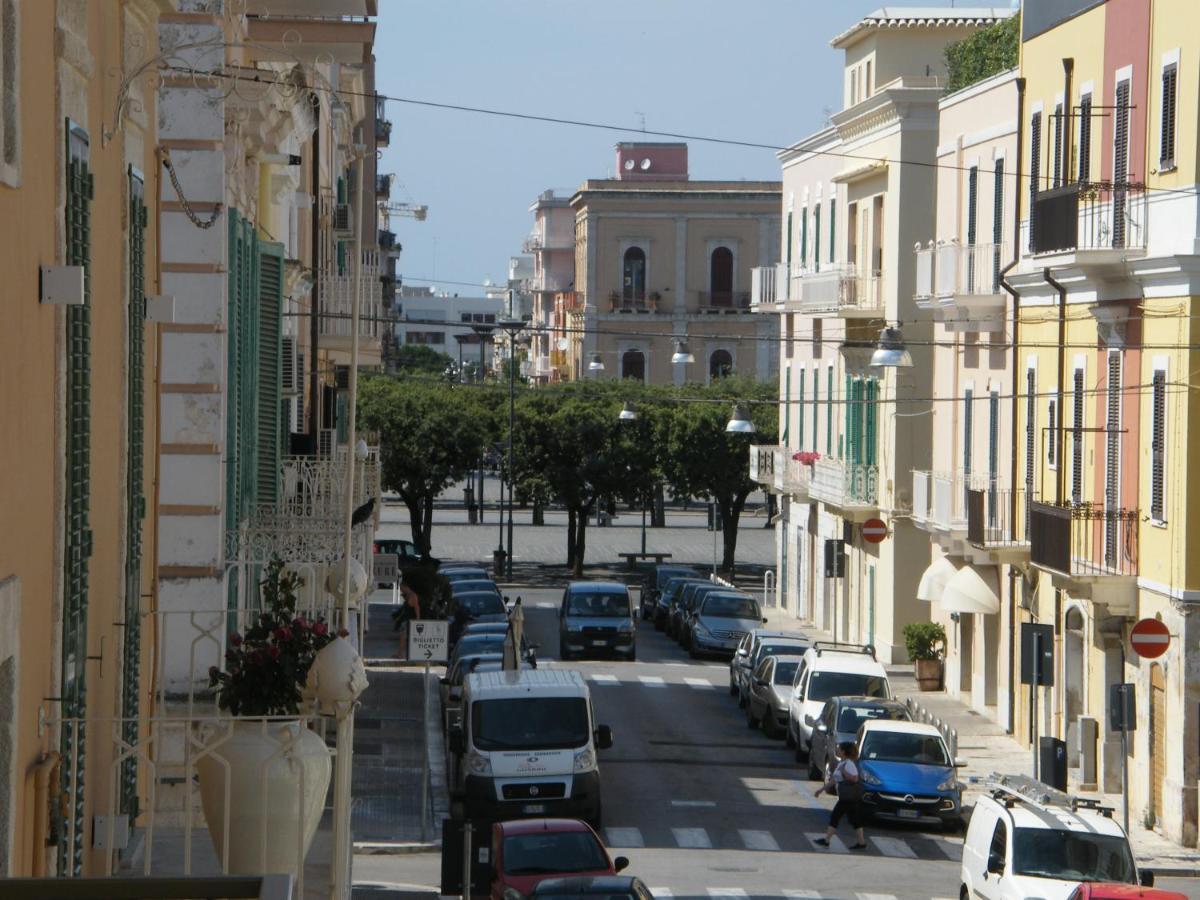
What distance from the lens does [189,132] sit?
16.5 meters

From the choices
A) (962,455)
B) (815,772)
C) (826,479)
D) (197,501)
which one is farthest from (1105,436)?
(826,479)

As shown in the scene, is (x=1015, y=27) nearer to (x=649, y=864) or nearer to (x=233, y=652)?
(x=649, y=864)

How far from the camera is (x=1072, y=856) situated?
1959cm

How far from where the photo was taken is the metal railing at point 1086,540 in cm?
2841

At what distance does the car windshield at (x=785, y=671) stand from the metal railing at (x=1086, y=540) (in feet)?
18.8

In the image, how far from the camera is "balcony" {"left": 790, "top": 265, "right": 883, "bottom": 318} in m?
46.8

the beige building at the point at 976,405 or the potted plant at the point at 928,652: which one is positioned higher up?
the beige building at the point at 976,405

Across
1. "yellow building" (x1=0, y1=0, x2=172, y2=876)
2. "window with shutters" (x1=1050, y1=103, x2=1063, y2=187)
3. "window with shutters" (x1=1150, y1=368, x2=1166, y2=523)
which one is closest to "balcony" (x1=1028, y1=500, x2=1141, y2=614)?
"window with shutters" (x1=1150, y1=368, x2=1166, y2=523)

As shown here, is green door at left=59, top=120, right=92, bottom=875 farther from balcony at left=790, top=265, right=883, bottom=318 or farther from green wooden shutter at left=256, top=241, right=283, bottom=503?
balcony at left=790, top=265, right=883, bottom=318

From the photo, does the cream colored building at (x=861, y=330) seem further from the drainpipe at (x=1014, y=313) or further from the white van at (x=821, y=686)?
the white van at (x=821, y=686)

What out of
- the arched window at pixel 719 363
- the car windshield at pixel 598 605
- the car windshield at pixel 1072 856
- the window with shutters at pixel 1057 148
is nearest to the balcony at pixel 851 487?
the car windshield at pixel 598 605

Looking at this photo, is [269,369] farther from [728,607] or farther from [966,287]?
[728,607]

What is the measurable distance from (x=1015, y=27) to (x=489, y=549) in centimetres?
3709

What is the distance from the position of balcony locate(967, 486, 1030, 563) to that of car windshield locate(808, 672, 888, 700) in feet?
10.4
